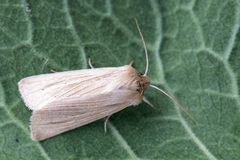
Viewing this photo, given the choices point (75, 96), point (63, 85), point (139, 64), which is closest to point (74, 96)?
point (75, 96)

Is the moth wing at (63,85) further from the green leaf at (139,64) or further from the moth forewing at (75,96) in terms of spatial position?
the green leaf at (139,64)

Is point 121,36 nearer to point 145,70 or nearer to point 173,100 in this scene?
point 145,70

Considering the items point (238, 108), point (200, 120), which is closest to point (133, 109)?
point (200, 120)

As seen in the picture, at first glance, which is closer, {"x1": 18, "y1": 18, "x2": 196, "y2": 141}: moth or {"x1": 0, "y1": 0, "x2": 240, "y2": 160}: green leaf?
{"x1": 18, "y1": 18, "x2": 196, "y2": 141}: moth

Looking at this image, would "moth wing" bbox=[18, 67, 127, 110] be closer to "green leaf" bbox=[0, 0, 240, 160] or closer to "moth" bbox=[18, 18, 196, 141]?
"moth" bbox=[18, 18, 196, 141]

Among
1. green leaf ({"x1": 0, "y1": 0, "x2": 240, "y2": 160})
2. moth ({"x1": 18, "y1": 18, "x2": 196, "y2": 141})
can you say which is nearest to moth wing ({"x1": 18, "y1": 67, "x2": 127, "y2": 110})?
moth ({"x1": 18, "y1": 18, "x2": 196, "y2": 141})

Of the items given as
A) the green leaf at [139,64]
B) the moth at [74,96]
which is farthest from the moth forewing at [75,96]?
the green leaf at [139,64]
